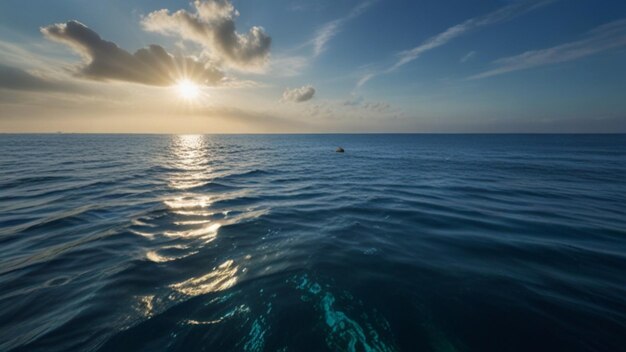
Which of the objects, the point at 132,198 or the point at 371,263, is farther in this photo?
the point at 132,198

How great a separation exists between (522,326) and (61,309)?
9.61 metres

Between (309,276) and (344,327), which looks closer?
(344,327)

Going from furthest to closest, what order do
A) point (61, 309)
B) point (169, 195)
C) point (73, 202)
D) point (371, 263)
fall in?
point (169, 195) < point (73, 202) < point (371, 263) < point (61, 309)

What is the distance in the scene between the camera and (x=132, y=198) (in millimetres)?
13758

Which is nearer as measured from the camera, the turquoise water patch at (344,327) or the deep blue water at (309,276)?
the turquoise water patch at (344,327)

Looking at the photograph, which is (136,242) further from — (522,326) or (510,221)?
(510,221)

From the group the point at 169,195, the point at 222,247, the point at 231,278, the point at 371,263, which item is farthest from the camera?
the point at 169,195

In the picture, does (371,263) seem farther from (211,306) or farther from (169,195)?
(169,195)

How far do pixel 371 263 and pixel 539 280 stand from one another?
4340 mm

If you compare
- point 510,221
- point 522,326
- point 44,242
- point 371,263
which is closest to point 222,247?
point 371,263

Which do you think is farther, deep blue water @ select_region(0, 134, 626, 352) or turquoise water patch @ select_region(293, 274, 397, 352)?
deep blue water @ select_region(0, 134, 626, 352)

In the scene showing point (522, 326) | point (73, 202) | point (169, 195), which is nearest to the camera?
point (522, 326)

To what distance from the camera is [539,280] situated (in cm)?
601

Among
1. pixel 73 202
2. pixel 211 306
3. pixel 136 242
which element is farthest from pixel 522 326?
pixel 73 202
